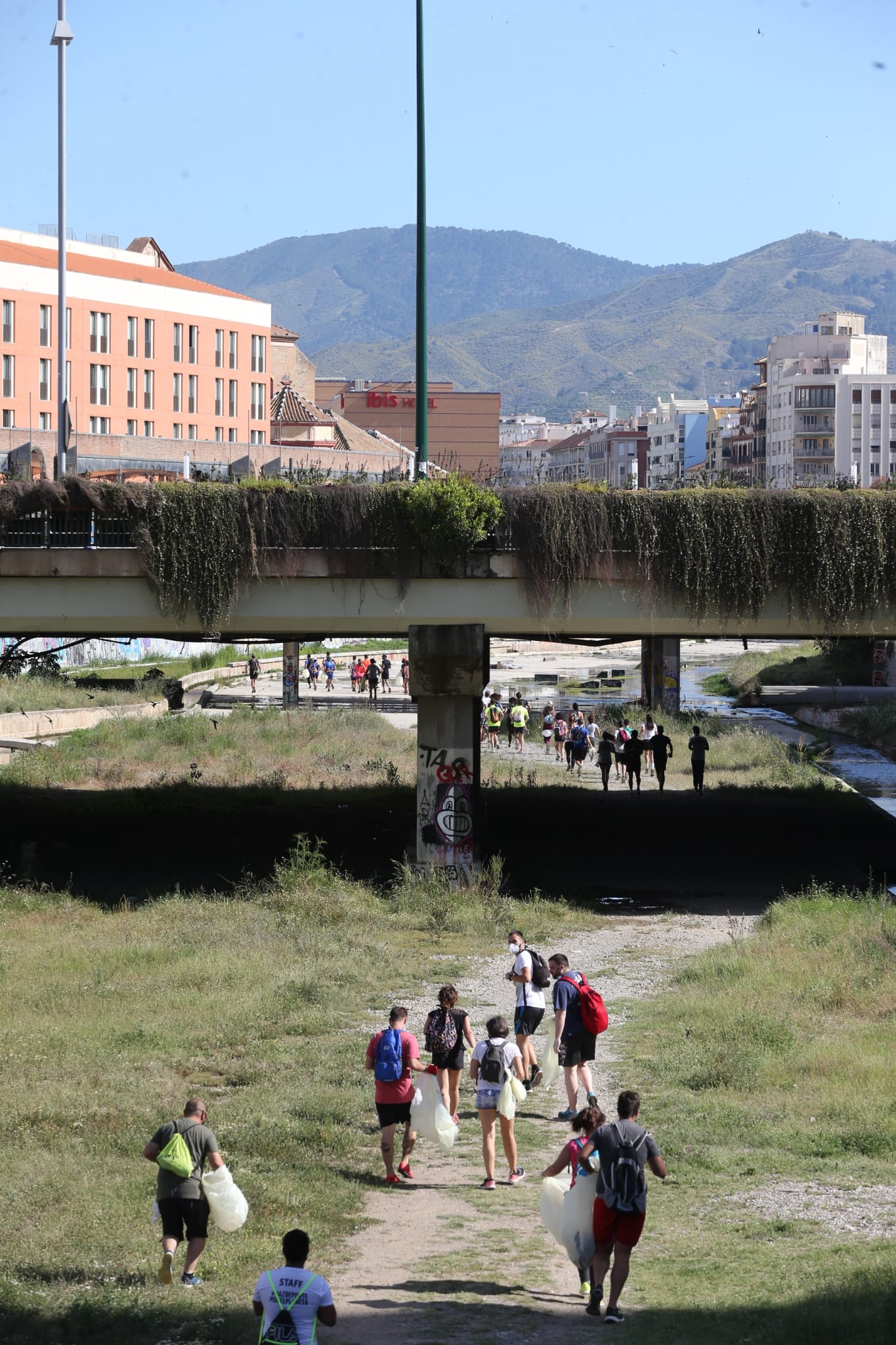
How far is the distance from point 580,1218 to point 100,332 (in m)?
74.3

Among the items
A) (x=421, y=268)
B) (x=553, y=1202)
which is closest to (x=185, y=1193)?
(x=553, y=1202)

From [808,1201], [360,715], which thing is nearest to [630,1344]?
[808,1201]

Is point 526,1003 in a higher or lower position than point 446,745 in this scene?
lower

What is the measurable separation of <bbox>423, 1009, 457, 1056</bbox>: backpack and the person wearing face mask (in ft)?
5.66

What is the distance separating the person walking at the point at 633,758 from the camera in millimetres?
36875

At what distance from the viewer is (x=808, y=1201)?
10977 mm

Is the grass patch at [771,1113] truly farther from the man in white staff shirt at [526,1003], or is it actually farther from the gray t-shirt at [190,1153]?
the gray t-shirt at [190,1153]

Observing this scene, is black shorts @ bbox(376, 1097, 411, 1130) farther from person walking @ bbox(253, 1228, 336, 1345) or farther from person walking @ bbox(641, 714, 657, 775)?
person walking @ bbox(641, 714, 657, 775)

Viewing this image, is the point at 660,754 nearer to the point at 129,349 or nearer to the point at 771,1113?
the point at 771,1113

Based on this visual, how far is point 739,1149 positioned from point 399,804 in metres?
22.0

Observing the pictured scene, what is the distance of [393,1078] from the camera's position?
38.1 ft

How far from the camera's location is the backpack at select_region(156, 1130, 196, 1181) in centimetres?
934

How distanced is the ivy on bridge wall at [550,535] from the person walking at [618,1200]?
15.3m

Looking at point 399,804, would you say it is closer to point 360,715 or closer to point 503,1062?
point 360,715
